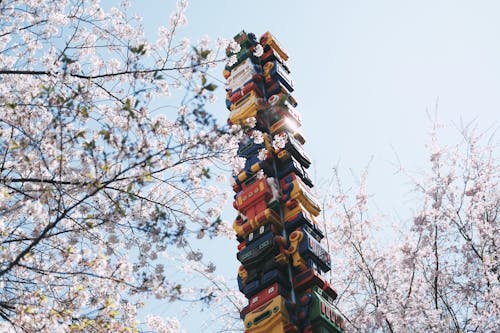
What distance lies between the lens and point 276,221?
1182 cm

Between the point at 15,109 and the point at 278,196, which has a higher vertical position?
the point at 278,196

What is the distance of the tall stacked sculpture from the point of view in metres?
10.0

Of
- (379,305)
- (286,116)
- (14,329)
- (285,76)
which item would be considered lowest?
(14,329)

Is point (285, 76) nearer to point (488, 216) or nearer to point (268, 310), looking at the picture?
point (488, 216)

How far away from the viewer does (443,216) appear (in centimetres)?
1236

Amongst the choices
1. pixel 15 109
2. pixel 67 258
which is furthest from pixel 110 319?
pixel 15 109

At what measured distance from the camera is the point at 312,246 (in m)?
11.0

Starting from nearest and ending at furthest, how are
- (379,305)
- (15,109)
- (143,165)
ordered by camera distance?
(143,165), (15,109), (379,305)

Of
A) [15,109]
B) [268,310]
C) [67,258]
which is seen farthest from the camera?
[268,310]

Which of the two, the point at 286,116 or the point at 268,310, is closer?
the point at 268,310

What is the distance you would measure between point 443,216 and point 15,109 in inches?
381

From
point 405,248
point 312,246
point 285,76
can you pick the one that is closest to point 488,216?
point 405,248

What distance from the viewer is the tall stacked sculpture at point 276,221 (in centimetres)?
1001

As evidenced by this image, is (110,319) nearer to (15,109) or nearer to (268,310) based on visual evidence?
(15,109)
